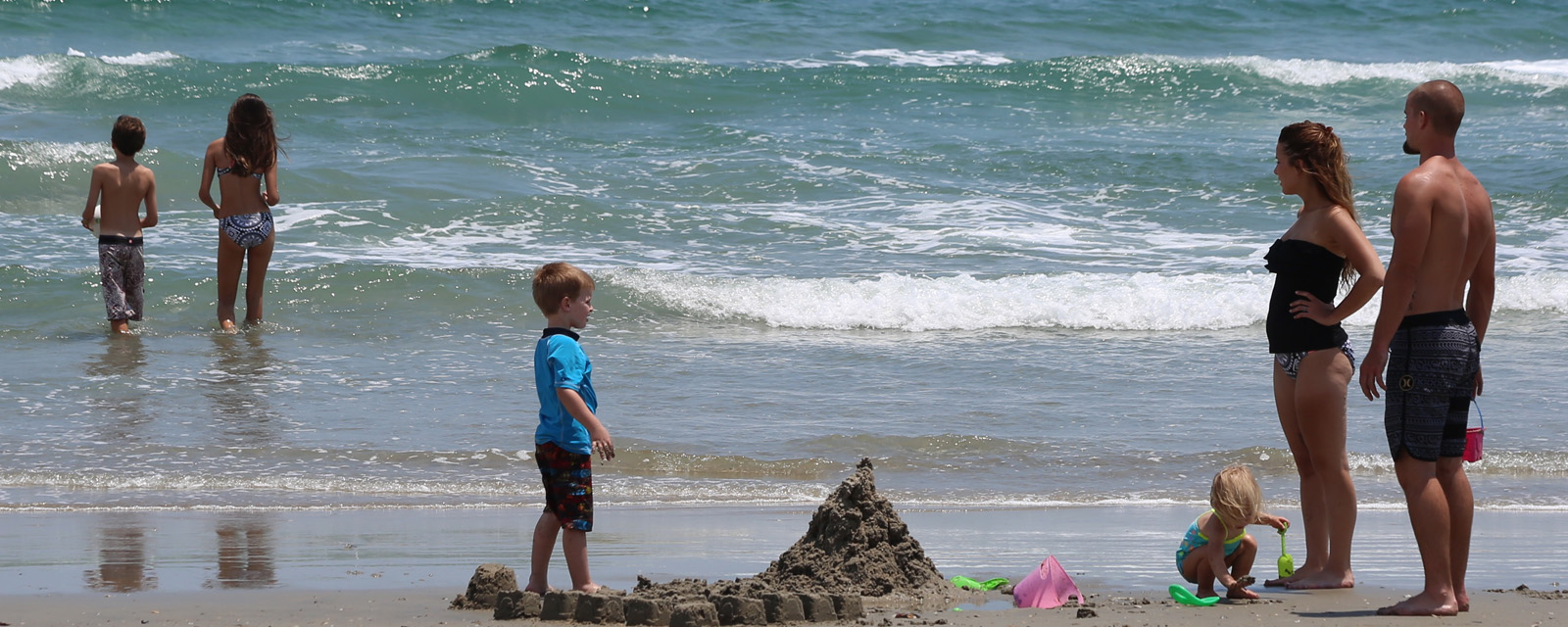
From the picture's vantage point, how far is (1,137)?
655 inches

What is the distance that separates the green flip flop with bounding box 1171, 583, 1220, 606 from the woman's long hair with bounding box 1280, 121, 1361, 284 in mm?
1026

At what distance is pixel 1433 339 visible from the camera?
3764 millimetres

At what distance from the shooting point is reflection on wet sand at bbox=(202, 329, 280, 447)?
6.73 metres

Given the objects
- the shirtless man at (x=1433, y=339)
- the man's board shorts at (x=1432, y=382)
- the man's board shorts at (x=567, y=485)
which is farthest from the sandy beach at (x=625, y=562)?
the man's board shorts at (x=1432, y=382)

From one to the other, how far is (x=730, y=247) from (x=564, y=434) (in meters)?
8.86

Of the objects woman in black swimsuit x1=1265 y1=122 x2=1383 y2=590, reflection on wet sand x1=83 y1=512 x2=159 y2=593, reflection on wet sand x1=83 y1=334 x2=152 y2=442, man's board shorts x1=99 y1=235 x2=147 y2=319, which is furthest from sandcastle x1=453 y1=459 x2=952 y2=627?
man's board shorts x1=99 y1=235 x2=147 y2=319

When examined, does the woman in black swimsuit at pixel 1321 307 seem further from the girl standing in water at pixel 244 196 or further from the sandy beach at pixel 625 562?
the girl standing in water at pixel 244 196

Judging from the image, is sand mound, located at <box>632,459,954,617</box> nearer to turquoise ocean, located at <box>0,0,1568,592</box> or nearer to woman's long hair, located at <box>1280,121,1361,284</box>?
woman's long hair, located at <box>1280,121,1361,284</box>

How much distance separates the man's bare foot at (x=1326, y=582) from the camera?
165 inches

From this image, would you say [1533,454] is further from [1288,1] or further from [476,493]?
[1288,1]

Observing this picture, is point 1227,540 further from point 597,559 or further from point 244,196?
point 244,196

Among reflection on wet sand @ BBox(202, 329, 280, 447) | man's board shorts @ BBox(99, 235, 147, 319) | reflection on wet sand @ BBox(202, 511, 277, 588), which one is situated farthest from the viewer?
man's board shorts @ BBox(99, 235, 147, 319)

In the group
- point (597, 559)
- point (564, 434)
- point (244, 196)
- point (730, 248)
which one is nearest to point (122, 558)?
point (597, 559)

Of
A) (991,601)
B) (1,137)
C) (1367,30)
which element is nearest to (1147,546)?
(991,601)
